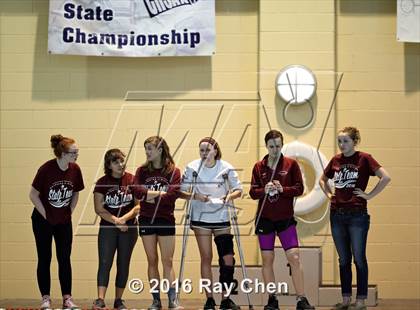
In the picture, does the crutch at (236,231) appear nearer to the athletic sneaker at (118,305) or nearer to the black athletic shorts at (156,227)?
the black athletic shorts at (156,227)

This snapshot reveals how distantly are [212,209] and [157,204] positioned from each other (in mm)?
502

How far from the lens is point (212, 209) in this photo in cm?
695

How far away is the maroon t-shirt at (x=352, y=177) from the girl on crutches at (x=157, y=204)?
4.76 ft

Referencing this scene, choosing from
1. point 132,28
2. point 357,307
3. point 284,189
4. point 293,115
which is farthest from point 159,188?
point 132,28

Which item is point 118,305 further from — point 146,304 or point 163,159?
point 163,159

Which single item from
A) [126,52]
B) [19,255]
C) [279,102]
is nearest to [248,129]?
[279,102]

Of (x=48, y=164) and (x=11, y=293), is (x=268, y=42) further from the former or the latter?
(x=11, y=293)

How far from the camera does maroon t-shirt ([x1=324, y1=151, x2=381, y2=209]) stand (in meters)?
6.88

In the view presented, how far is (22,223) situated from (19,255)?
35 centimetres

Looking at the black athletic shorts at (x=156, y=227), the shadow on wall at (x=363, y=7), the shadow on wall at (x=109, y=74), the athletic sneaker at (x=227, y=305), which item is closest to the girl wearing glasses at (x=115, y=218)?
the black athletic shorts at (x=156, y=227)

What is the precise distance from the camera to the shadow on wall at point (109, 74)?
8414mm

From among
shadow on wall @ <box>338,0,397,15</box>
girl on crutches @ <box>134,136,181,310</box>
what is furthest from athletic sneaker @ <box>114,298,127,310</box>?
shadow on wall @ <box>338,0,397,15</box>

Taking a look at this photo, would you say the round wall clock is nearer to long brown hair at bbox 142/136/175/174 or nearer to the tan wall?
the tan wall

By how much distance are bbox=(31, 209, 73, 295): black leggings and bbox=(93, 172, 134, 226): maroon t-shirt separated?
391 mm
